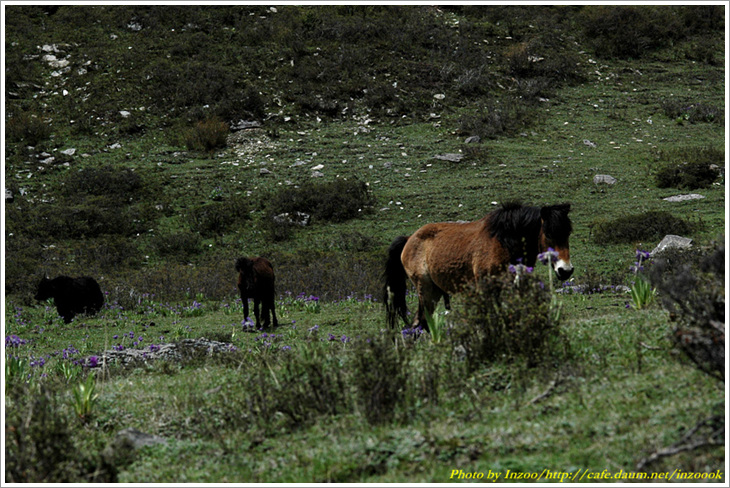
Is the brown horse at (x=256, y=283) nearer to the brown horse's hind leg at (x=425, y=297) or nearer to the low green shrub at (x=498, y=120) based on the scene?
the brown horse's hind leg at (x=425, y=297)

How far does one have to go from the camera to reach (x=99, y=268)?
19562 millimetres

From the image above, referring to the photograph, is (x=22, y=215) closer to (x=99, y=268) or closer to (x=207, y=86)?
(x=99, y=268)

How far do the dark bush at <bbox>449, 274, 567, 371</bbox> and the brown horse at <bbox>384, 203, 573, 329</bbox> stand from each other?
0.49 meters

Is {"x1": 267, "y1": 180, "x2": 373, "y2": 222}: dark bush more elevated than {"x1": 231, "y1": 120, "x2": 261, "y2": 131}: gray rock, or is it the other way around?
{"x1": 231, "y1": 120, "x2": 261, "y2": 131}: gray rock

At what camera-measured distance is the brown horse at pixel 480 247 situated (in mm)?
6953

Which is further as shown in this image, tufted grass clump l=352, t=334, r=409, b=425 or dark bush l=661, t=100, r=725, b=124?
dark bush l=661, t=100, r=725, b=124

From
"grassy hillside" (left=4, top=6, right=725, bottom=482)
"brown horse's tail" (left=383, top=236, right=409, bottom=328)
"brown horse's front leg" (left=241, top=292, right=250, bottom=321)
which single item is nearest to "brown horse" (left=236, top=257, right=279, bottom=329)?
"brown horse's front leg" (left=241, top=292, right=250, bottom=321)

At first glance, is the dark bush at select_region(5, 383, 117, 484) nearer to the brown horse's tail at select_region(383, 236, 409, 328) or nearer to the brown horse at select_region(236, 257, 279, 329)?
the brown horse's tail at select_region(383, 236, 409, 328)

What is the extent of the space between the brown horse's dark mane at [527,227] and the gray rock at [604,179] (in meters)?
16.5

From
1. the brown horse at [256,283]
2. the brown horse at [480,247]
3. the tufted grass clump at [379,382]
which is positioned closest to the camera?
the tufted grass clump at [379,382]

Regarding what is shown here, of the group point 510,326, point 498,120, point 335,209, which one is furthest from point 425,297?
point 498,120

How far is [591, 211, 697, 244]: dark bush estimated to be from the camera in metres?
17.0

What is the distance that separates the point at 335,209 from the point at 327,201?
437 mm

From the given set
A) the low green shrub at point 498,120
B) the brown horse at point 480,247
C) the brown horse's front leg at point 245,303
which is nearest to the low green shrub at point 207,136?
the low green shrub at point 498,120
